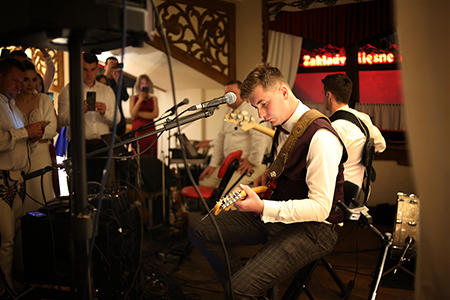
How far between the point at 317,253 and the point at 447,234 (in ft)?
2.50

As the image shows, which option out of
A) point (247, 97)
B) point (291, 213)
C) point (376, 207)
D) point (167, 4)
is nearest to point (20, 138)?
point (247, 97)

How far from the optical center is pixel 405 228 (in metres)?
2.37

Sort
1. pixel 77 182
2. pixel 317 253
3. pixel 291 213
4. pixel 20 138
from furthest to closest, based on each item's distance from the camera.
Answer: pixel 20 138 → pixel 317 253 → pixel 291 213 → pixel 77 182

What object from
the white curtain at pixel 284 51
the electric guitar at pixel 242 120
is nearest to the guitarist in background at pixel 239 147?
the electric guitar at pixel 242 120

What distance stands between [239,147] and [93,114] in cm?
144

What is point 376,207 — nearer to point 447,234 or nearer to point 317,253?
point 317,253

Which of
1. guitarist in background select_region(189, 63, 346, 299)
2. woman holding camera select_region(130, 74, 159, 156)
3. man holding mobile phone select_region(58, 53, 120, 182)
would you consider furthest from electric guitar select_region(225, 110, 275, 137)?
woman holding camera select_region(130, 74, 159, 156)

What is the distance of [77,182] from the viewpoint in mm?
1012

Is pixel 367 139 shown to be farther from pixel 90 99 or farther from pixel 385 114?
pixel 385 114

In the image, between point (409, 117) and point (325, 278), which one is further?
point (325, 278)

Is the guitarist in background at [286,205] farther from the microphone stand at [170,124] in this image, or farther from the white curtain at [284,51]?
the white curtain at [284,51]

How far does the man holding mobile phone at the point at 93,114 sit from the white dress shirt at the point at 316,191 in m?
2.02

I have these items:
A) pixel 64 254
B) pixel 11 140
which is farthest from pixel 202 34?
pixel 64 254

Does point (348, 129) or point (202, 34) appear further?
point (202, 34)
